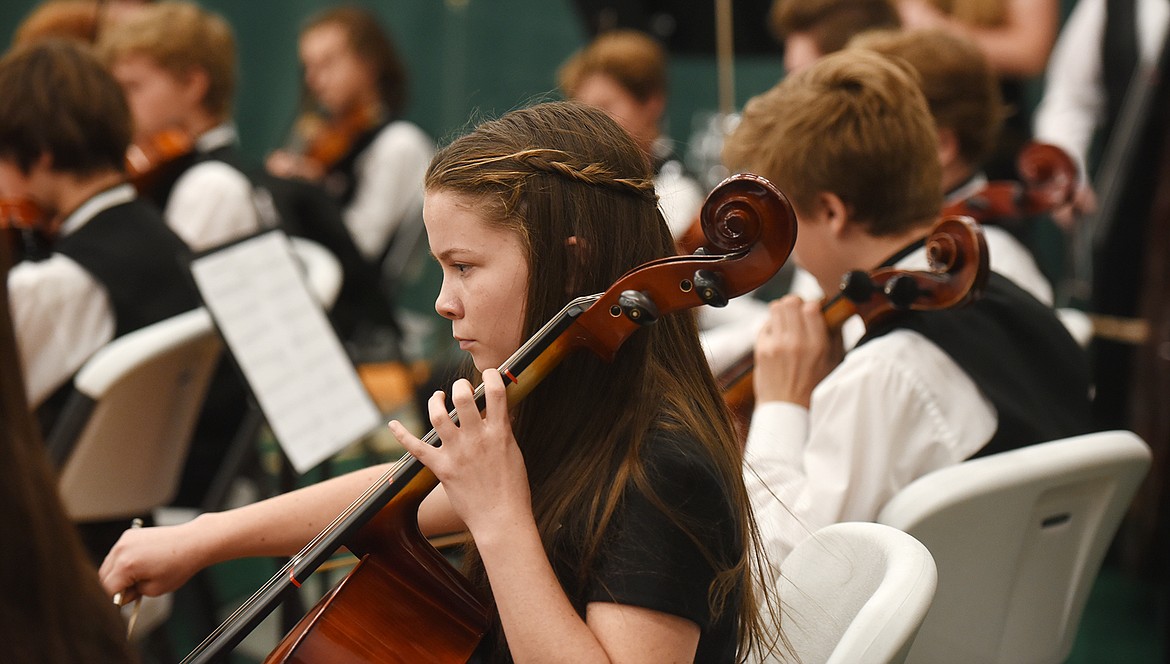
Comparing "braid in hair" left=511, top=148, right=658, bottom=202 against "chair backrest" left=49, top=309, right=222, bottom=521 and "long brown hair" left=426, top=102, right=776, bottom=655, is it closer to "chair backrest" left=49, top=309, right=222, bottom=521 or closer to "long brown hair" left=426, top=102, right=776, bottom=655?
"long brown hair" left=426, top=102, right=776, bottom=655

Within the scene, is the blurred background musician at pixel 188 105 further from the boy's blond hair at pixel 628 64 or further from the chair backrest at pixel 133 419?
the boy's blond hair at pixel 628 64

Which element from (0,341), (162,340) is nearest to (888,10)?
(162,340)

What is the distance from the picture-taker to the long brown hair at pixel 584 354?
108 cm

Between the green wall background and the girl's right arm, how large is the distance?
3.61m

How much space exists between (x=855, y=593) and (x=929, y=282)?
0.45m

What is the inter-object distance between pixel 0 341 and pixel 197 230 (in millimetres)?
2229

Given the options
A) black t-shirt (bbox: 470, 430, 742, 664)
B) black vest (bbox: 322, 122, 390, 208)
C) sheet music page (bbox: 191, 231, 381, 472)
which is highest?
black t-shirt (bbox: 470, 430, 742, 664)

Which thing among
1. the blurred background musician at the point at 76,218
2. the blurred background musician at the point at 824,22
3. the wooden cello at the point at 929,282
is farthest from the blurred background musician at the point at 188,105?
the wooden cello at the point at 929,282

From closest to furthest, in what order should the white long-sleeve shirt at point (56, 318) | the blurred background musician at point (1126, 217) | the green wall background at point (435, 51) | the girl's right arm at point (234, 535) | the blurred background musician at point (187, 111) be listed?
the girl's right arm at point (234, 535) → the white long-sleeve shirt at point (56, 318) → the blurred background musician at point (1126, 217) → the blurred background musician at point (187, 111) → the green wall background at point (435, 51)

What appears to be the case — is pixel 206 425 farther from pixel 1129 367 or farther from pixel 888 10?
pixel 1129 367

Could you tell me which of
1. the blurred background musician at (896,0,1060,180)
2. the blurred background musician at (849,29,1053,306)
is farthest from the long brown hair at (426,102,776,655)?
the blurred background musician at (896,0,1060,180)

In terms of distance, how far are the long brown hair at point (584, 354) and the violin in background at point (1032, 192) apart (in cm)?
93

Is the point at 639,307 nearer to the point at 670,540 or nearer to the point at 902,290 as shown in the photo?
the point at 670,540

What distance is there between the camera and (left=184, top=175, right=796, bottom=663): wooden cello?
1.04 metres
